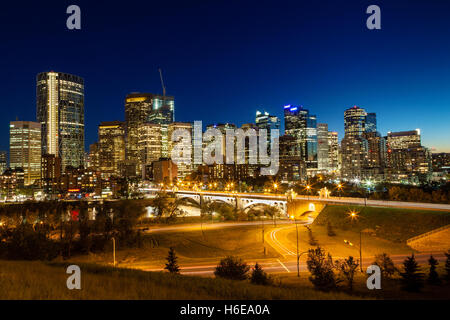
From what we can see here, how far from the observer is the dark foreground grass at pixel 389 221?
43.6 meters

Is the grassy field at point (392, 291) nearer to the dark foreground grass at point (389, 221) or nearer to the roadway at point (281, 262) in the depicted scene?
the roadway at point (281, 262)

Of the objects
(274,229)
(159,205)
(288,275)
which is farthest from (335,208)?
(159,205)

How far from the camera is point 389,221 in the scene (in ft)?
157

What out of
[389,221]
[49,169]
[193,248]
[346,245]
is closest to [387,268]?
[346,245]

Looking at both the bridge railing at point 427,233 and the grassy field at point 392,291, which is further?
the bridge railing at point 427,233

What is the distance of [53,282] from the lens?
12.8 meters

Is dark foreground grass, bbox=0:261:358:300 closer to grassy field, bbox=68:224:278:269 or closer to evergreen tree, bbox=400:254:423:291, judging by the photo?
evergreen tree, bbox=400:254:423:291

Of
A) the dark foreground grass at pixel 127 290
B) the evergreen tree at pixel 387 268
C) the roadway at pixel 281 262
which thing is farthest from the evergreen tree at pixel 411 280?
the dark foreground grass at pixel 127 290

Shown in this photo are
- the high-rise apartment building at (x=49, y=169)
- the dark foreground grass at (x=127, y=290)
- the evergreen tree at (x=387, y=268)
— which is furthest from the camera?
the high-rise apartment building at (x=49, y=169)

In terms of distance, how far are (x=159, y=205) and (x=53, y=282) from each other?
74.8m

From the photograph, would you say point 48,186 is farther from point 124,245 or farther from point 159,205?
point 124,245

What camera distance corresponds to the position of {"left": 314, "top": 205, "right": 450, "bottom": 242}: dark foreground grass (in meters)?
43.6

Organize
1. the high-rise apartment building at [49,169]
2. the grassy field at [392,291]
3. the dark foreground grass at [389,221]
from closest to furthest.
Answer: the grassy field at [392,291]
the dark foreground grass at [389,221]
the high-rise apartment building at [49,169]

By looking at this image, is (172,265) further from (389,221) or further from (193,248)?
(389,221)
